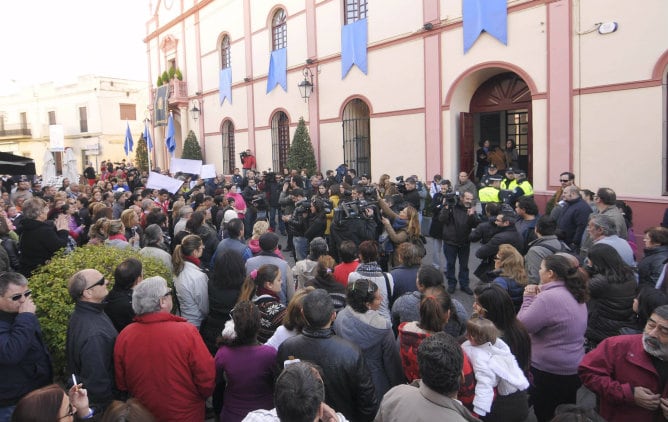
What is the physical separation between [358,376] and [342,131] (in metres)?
14.6

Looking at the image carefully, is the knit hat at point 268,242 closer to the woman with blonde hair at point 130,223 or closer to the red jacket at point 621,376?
the woman with blonde hair at point 130,223

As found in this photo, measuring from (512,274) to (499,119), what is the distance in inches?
447

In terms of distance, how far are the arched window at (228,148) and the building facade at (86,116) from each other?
19633 millimetres

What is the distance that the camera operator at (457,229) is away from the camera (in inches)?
313

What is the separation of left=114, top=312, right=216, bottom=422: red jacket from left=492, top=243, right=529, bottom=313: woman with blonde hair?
111 inches

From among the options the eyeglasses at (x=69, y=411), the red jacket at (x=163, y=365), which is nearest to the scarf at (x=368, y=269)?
the red jacket at (x=163, y=365)

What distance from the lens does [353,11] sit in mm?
16547

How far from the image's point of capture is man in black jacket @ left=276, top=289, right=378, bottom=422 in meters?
3.09

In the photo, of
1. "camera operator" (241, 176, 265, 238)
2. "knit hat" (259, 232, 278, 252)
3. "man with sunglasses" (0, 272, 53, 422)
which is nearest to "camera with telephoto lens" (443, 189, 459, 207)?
"knit hat" (259, 232, 278, 252)

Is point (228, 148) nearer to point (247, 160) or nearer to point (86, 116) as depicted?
point (247, 160)

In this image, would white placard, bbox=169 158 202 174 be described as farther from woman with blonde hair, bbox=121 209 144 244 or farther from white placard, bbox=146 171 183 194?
woman with blonde hair, bbox=121 209 144 244

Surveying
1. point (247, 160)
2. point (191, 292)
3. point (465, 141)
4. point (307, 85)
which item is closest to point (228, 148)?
point (247, 160)

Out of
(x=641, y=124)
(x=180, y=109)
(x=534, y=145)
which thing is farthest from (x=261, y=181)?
(x=180, y=109)

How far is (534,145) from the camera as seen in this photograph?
1186cm
